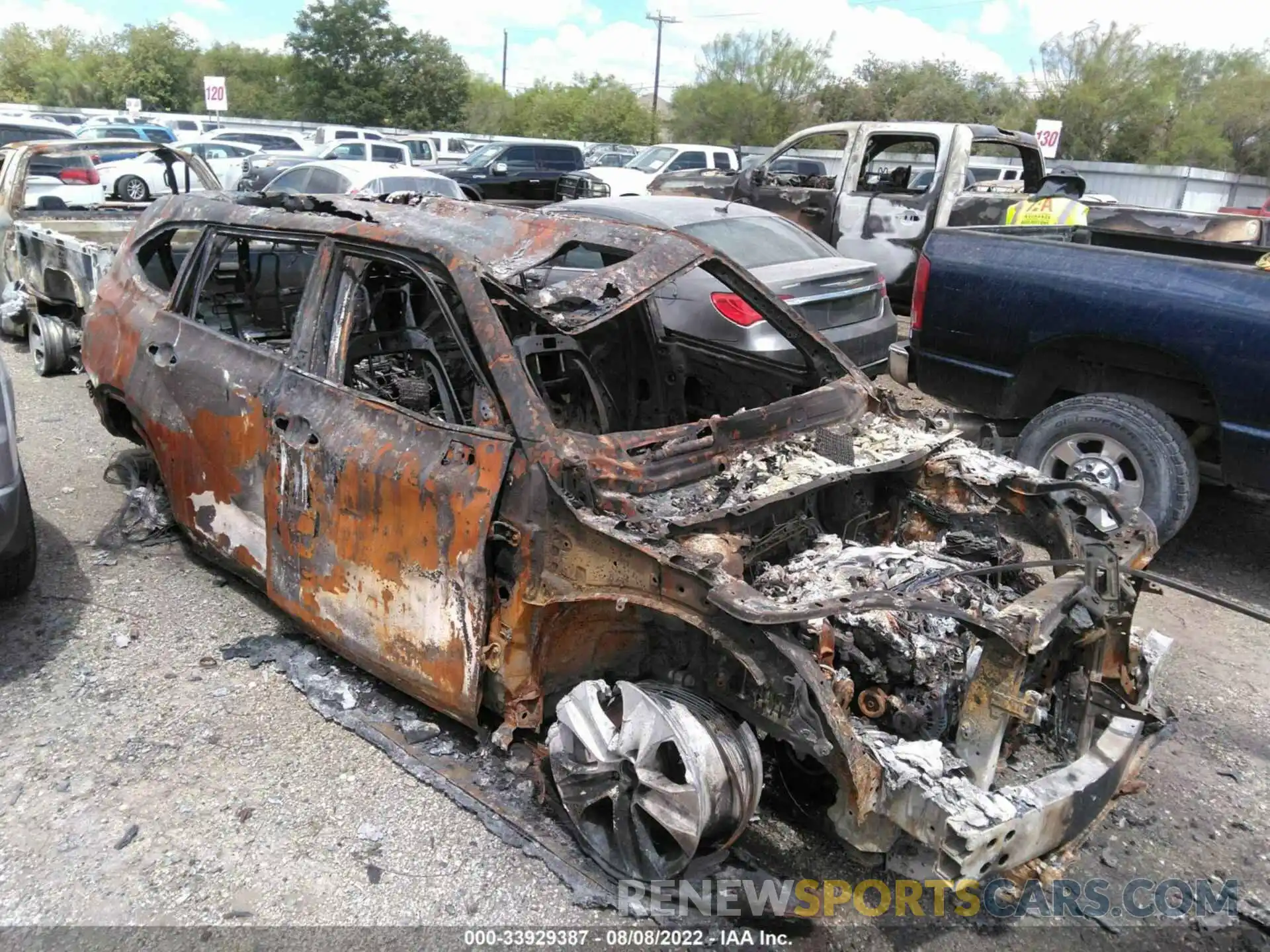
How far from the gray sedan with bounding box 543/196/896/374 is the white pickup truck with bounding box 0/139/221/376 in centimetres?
350

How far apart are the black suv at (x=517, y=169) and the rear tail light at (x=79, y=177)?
6056 millimetres

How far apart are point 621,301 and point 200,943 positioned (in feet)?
7.60

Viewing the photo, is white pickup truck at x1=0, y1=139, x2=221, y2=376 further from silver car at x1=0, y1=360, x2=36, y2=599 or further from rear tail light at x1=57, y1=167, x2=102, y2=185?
rear tail light at x1=57, y1=167, x2=102, y2=185

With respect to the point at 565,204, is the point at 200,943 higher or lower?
lower

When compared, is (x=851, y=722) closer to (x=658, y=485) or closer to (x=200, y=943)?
(x=658, y=485)

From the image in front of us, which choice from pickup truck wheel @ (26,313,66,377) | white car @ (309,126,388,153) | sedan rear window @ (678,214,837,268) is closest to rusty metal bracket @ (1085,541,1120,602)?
sedan rear window @ (678,214,837,268)

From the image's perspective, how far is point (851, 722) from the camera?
2480mm

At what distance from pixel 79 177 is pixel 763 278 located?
12.4 metres

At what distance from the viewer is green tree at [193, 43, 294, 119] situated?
49.9m

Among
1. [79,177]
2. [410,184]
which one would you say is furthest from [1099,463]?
[79,177]

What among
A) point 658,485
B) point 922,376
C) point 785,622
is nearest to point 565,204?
point 922,376

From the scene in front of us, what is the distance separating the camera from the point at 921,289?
5730mm
